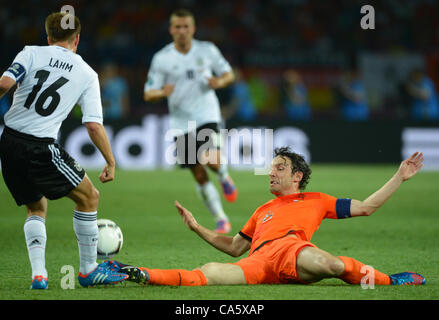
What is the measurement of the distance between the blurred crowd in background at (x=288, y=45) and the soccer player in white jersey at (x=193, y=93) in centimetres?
910

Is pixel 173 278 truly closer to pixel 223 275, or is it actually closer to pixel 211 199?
pixel 223 275

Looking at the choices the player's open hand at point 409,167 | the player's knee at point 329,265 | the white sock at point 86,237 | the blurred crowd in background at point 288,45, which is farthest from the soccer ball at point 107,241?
the blurred crowd in background at point 288,45

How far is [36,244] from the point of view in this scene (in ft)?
15.4

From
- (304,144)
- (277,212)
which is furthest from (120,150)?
(277,212)

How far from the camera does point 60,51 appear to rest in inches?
184

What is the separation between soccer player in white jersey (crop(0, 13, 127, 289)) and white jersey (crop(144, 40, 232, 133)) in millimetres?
3880

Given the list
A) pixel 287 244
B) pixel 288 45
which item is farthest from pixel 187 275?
pixel 288 45

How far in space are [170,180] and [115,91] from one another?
4.04 metres

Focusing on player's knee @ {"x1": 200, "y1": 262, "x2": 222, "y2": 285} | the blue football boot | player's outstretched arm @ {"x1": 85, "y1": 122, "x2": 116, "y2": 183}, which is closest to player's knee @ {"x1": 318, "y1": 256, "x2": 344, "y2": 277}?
player's knee @ {"x1": 200, "y1": 262, "x2": 222, "y2": 285}

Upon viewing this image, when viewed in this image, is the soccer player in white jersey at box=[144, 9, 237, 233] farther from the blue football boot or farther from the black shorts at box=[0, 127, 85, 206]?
the black shorts at box=[0, 127, 85, 206]

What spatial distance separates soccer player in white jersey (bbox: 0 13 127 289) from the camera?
15.0ft

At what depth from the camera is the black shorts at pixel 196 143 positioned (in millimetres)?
8234

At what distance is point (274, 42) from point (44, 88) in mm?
16755

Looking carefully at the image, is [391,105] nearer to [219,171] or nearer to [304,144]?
[304,144]
